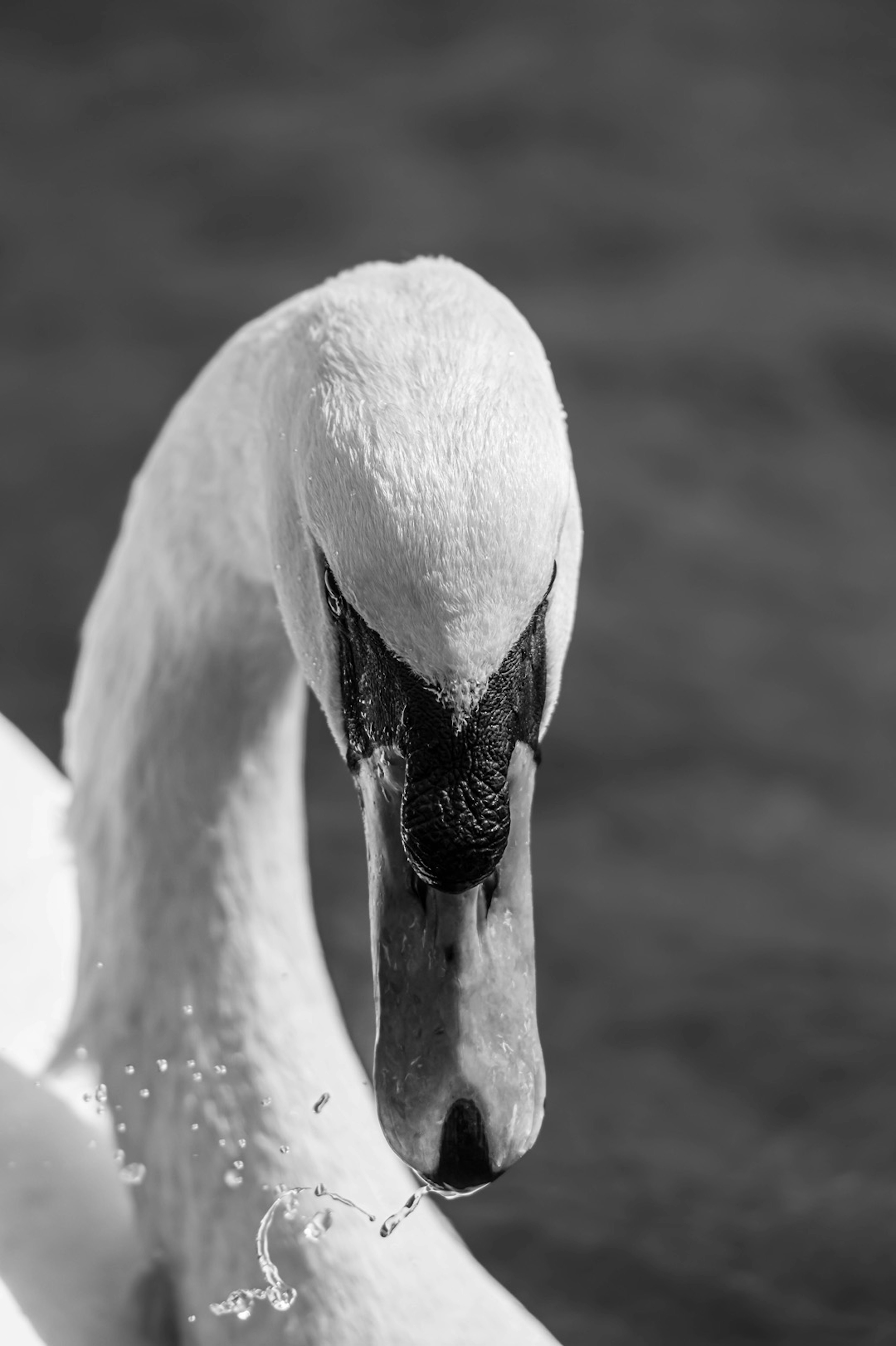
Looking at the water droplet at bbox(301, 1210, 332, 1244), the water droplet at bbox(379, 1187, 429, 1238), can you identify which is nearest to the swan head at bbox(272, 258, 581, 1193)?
the water droplet at bbox(379, 1187, 429, 1238)

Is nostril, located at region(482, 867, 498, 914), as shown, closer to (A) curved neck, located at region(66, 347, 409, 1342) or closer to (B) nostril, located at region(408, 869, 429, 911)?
(B) nostril, located at region(408, 869, 429, 911)

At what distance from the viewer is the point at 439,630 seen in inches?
95.1

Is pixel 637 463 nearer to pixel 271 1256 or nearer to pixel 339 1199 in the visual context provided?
pixel 339 1199

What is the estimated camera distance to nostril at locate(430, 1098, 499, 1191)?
259 cm

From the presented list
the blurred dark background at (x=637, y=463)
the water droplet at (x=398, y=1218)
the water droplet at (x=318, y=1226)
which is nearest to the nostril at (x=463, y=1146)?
the water droplet at (x=398, y=1218)

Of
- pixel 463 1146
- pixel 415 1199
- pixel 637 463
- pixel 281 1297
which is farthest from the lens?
pixel 637 463

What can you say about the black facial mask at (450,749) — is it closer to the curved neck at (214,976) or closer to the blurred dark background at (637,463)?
the curved neck at (214,976)

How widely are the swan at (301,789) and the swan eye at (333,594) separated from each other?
2 cm

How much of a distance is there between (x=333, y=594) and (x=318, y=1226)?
4.26 ft

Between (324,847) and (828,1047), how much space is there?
144 cm

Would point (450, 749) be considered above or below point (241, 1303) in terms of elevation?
above

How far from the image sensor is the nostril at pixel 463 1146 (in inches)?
102

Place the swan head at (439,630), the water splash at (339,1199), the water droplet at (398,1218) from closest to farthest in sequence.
Result: the swan head at (439,630) → the water droplet at (398,1218) → the water splash at (339,1199)

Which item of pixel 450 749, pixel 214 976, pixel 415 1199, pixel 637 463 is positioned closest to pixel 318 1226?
pixel 415 1199
